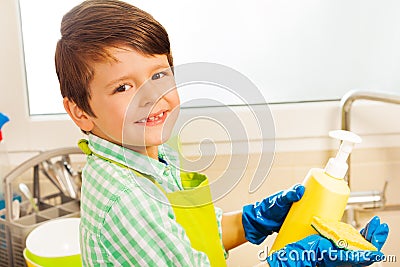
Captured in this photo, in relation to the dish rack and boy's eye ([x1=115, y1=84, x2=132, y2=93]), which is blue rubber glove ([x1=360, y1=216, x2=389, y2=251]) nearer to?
boy's eye ([x1=115, y1=84, x2=132, y2=93])

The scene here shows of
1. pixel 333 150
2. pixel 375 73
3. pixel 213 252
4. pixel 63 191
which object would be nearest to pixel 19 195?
pixel 63 191

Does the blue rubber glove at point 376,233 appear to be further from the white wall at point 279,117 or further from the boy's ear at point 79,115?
the white wall at point 279,117

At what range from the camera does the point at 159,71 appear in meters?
0.79

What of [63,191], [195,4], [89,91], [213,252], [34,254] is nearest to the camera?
[89,91]

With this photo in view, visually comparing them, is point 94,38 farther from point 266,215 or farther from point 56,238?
point 56,238


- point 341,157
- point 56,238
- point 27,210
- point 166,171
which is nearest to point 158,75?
point 166,171

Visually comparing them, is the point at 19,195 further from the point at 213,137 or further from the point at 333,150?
the point at 333,150

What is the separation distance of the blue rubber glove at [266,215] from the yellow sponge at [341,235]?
74 mm

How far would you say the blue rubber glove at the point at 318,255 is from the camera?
2.50 ft

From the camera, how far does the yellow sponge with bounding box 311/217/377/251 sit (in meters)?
0.77

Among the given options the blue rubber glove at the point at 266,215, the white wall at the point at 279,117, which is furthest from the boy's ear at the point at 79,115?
the white wall at the point at 279,117

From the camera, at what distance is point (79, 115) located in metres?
0.82

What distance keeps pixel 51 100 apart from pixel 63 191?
0.27m

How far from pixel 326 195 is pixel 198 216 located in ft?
0.60
